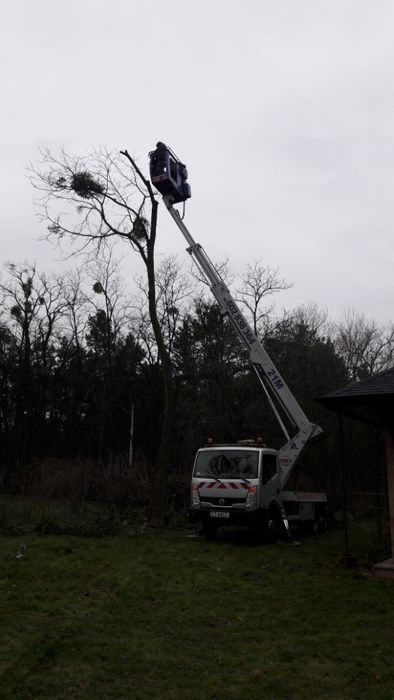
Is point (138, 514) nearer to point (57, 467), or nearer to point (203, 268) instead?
point (57, 467)

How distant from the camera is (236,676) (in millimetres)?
5680

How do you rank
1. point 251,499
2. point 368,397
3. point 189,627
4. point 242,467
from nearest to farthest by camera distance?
point 189,627 → point 368,397 → point 251,499 → point 242,467

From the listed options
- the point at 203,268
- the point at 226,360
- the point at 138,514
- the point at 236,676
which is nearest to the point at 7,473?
the point at 138,514

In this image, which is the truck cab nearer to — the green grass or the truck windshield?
the truck windshield

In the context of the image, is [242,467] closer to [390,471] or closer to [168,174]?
[390,471]

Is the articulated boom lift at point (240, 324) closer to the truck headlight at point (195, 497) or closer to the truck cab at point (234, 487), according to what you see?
the truck cab at point (234, 487)

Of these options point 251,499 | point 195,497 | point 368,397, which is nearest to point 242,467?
point 251,499

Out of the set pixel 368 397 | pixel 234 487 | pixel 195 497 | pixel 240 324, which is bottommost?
pixel 195 497

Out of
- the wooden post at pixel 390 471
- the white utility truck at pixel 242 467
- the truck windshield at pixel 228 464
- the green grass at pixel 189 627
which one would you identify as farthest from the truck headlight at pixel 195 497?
the wooden post at pixel 390 471

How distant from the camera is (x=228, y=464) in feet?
49.7

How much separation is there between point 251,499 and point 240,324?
5293 millimetres

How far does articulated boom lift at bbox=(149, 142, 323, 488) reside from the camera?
16422 millimetres

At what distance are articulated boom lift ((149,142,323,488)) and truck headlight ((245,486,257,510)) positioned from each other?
1.96 m

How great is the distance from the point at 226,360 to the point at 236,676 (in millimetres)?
27184
